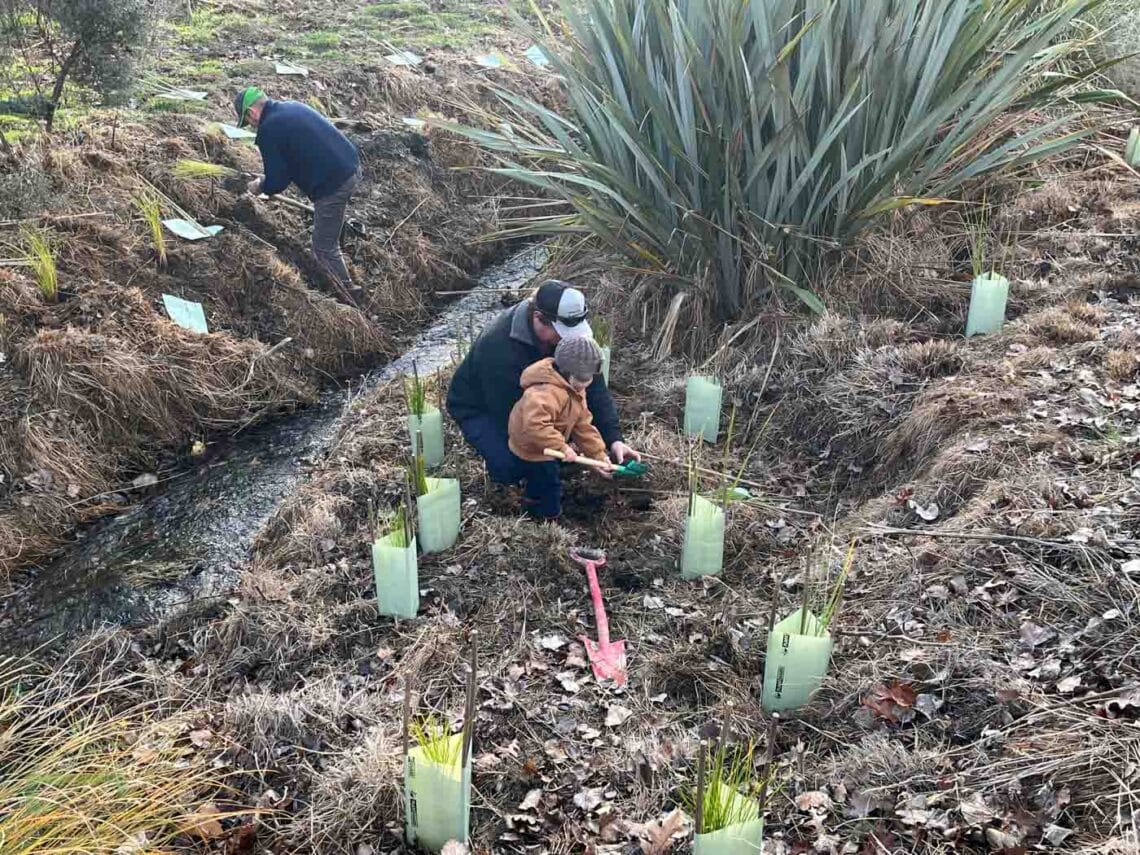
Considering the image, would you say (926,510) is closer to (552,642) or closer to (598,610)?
(598,610)

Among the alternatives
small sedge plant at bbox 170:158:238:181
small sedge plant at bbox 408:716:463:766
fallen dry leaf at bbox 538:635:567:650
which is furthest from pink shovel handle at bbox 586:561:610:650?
small sedge plant at bbox 170:158:238:181

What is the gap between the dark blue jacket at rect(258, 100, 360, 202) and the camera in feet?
20.1

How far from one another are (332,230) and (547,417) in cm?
342

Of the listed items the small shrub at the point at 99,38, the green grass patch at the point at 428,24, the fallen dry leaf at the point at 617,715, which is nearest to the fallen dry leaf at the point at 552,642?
the fallen dry leaf at the point at 617,715

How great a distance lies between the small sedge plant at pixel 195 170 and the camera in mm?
6570

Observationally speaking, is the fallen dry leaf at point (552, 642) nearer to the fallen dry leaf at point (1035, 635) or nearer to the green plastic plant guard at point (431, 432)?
the green plastic plant guard at point (431, 432)

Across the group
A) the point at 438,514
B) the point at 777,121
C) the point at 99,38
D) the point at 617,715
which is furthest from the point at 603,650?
the point at 99,38

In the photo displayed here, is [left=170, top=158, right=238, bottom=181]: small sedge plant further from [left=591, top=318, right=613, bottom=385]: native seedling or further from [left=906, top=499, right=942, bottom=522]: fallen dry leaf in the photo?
[left=906, top=499, right=942, bottom=522]: fallen dry leaf

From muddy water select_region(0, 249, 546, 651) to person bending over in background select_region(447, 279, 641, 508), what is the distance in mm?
1287

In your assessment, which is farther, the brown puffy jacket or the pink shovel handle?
the brown puffy jacket

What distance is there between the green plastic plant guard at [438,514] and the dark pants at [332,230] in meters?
3.20

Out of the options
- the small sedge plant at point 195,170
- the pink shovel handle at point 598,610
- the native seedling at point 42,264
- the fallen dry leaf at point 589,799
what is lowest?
the fallen dry leaf at point 589,799

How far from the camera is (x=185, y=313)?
5906 millimetres

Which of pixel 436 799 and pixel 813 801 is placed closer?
pixel 436 799
